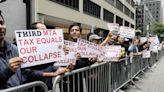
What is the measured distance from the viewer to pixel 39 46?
4348mm

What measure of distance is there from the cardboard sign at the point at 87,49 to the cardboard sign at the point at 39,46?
1.09 metres

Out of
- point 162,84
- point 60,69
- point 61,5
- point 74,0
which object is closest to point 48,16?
point 61,5

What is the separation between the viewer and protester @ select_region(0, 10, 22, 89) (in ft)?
11.8

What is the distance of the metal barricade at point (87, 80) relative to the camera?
5136 millimetres

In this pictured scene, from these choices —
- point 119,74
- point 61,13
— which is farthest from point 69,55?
point 61,13

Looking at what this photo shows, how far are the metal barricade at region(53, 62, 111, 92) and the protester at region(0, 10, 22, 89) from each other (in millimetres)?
946

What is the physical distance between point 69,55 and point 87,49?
3.18 feet

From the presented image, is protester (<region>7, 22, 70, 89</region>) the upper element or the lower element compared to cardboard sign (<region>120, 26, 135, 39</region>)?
lower

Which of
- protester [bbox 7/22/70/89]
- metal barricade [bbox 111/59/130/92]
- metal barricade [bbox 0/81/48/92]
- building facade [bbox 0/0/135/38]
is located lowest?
metal barricade [bbox 111/59/130/92]

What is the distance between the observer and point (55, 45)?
4703 mm

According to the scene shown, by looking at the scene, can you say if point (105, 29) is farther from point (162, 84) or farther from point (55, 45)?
point (55, 45)

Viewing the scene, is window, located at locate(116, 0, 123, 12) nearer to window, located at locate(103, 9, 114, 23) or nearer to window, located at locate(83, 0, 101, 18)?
window, located at locate(103, 9, 114, 23)

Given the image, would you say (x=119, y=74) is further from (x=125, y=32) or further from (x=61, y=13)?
(x=61, y=13)

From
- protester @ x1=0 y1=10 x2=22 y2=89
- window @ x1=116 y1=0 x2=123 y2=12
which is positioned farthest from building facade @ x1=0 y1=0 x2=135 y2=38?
protester @ x1=0 y1=10 x2=22 y2=89
